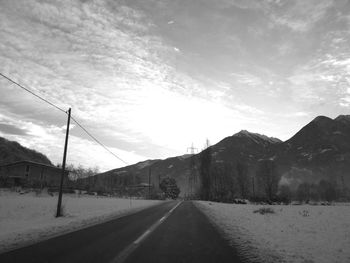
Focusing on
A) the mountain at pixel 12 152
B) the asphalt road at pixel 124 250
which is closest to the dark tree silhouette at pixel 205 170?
Answer: the asphalt road at pixel 124 250

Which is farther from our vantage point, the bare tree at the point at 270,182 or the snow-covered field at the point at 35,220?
the bare tree at the point at 270,182

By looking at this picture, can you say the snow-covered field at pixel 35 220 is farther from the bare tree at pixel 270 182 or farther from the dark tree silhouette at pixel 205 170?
the bare tree at pixel 270 182

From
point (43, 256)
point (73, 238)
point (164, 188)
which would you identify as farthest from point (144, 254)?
point (164, 188)

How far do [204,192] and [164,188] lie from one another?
60.6 meters

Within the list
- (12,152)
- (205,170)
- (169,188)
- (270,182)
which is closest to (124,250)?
(205,170)

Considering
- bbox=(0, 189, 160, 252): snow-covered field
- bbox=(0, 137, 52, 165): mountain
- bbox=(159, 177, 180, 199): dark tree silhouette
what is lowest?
bbox=(0, 189, 160, 252): snow-covered field

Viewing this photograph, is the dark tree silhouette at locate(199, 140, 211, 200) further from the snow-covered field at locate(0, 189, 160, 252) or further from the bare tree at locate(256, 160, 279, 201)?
the snow-covered field at locate(0, 189, 160, 252)

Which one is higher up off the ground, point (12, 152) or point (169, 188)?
point (12, 152)

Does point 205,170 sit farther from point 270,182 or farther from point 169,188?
point 169,188

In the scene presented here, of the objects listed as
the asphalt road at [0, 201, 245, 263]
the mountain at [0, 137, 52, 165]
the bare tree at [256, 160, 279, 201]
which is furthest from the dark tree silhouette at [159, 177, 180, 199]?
the asphalt road at [0, 201, 245, 263]

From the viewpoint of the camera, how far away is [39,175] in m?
85.6

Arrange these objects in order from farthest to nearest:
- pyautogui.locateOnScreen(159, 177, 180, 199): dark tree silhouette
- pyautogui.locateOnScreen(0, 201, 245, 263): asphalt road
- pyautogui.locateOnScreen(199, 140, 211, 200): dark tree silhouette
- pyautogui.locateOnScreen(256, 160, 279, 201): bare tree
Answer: pyautogui.locateOnScreen(159, 177, 180, 199): dark tree silhouette → pyautogui.locateOnScreen(256, 160, 279, 201): bare tree → pyautogui.locateOnScreen(199, 140, 211, 200): dark tree silhouette → pyautogui.locateOnScreen(0, 201, 245, 263): asphalt road

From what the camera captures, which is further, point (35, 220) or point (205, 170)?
point (205, 170)

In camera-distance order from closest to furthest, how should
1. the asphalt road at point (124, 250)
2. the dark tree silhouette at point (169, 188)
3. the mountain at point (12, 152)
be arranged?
1. the asphalt road at point (124, 250)
2. the dark tree silhouette at point (169, 188)
3. the mountain at point (12, 152)
